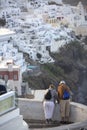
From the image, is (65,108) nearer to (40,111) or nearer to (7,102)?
(40,111)

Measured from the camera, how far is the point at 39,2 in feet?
160

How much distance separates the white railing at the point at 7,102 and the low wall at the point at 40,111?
3096mm

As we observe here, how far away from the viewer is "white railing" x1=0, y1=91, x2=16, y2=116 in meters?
4.11

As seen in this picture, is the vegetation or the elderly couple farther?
the vegetation

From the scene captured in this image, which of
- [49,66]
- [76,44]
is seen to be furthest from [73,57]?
[49,66]

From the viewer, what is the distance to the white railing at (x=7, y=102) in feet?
13.5

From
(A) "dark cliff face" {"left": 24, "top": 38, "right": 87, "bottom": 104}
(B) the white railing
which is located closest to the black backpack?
(B) the white railing

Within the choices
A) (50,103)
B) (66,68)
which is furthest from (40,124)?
(66,68)

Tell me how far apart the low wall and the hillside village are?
25.1 m

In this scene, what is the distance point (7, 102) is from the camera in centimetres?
418

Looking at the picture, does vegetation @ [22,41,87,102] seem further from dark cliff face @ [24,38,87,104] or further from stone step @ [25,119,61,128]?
stone step @ [25,119,61,128]

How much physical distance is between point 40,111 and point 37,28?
34.7 meters

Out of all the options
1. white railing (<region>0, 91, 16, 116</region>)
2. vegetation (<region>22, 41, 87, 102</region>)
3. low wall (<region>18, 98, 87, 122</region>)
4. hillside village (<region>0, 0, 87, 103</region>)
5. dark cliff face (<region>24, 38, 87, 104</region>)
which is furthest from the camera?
hillside village (<region>0, 0, 87, 103</region>)

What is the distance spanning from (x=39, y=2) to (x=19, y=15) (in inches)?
189
